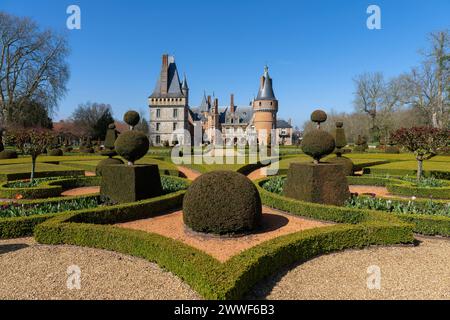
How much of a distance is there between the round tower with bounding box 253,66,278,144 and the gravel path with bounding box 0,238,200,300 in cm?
4589

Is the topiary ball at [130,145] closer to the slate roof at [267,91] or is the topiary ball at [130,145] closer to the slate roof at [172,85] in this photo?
the slate roof at [267,91]

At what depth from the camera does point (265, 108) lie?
50438 mm

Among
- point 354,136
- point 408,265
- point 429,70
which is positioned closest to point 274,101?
point 429,70

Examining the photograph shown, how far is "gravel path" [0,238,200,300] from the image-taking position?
13.8ft

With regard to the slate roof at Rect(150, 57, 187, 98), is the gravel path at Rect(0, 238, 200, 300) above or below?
below

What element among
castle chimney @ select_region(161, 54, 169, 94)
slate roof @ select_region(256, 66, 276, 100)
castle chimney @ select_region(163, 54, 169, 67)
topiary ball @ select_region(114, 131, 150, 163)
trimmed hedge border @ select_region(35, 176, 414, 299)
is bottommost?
trimmed hedge border @ select_region(35, 176, 414, 299)

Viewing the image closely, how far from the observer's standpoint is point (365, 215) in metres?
7.52

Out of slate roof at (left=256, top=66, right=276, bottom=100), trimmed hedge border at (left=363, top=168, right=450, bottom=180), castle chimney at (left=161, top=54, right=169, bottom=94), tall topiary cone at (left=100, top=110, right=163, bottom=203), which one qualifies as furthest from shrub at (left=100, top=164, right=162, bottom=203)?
castle chimney at (left=161, top=54, right=169, bottom=94)

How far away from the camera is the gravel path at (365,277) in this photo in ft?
14.1

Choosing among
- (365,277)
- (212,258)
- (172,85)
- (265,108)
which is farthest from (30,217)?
(172,85)

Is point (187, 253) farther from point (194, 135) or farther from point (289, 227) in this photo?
point (194, 135)

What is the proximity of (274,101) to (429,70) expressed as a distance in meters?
22.7

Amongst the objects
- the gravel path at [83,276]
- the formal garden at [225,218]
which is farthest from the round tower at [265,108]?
the gravel path at [83,276]

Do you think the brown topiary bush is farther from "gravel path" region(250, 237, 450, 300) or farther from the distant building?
the distant building
